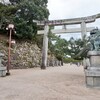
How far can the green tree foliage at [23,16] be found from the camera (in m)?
21.1

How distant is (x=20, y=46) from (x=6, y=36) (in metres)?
1.88

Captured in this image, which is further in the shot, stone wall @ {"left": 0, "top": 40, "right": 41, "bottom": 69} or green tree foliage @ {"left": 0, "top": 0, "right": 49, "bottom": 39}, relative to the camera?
green tree foliage @ {"left": 0, "top": 0, "right": 49, "bottom": 39}

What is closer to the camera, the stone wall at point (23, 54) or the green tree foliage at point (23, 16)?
the stone wall at point (23, 54)

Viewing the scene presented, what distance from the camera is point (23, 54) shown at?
21.4 m

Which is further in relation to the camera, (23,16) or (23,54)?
(23,16)

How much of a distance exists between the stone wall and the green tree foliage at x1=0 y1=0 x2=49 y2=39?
3.29 ft

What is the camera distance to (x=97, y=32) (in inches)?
389

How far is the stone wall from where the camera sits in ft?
65.2

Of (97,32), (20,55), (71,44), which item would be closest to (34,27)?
(20,55)

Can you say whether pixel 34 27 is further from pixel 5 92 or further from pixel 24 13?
pixel 5 92

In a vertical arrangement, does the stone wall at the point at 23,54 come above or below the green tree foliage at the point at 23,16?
below

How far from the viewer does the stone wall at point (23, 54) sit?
782 inches

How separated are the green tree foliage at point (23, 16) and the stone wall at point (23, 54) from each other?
1001 mm

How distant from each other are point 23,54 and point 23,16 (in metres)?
3.64
